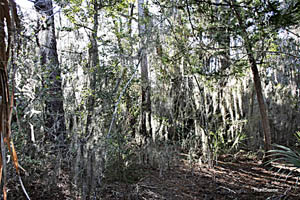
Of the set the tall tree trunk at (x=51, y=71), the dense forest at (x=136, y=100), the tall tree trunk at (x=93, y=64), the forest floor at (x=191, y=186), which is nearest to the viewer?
the dense forest at (x=136, y=100)

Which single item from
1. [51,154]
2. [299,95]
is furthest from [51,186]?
[299,95]

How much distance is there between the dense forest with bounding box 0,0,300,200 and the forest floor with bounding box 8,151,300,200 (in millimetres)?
15

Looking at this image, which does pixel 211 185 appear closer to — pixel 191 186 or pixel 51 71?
pixel 191 186

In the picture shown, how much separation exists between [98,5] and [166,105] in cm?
208

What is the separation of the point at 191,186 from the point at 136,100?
158 centimetres

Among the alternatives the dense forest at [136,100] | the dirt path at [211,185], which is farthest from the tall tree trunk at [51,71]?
the dirt path at [211,185]

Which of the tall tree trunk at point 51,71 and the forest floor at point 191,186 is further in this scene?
the tall tree trunk at point 51,71

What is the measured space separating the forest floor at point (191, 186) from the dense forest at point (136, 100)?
0.01m

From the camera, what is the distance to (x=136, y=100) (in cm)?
392

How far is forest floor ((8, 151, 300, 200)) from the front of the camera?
2703 mm

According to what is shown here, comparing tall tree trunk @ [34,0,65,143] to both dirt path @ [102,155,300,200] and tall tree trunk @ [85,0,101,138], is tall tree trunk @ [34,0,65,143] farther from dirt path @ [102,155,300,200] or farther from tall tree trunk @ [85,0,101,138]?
dirt path @ [102,155,300,200]

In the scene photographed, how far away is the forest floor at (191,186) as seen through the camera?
2703 millimetres

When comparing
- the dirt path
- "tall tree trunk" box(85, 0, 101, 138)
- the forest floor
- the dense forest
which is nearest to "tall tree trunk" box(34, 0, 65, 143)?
the dense forest

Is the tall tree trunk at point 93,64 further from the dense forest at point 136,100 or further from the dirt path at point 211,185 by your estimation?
the dirt path at point 211,185
